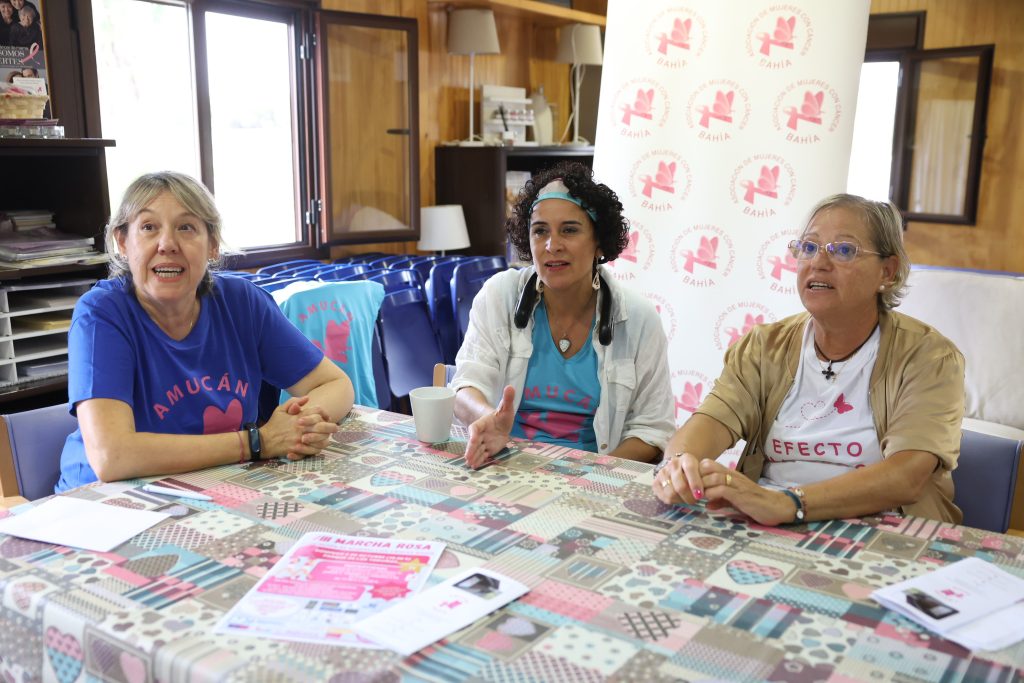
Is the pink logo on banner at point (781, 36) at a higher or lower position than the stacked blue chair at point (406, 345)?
higher

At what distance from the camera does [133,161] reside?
13.0 feet

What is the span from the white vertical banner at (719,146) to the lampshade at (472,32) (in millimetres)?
2174

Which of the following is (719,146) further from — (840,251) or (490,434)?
(490,434)

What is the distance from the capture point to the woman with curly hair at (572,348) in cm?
220

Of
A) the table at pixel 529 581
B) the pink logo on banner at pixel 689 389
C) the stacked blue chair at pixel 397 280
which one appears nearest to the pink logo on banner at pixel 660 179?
the pink logo on banner at pixel 689 389

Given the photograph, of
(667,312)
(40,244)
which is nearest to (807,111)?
(667,312)

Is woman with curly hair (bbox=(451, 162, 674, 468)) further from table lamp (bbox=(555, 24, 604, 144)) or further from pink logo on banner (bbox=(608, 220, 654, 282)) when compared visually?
table lamp (bbox=(555, 24, 604, 144))

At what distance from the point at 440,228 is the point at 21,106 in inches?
105

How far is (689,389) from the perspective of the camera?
10.1ft

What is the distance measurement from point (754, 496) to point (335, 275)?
2.79 meters

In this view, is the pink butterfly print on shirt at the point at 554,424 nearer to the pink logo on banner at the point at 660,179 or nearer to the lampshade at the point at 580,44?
the pink logo on banner at the point at 660,179

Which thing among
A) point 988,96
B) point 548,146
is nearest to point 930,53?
point 988,96

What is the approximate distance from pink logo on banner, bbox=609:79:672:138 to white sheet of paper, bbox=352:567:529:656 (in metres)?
2.18

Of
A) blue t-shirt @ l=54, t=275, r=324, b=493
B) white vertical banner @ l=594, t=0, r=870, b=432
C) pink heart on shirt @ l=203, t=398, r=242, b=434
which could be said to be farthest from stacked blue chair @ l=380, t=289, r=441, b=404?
pink heart on shirt @ l=203, t=398, r=242, b=434
